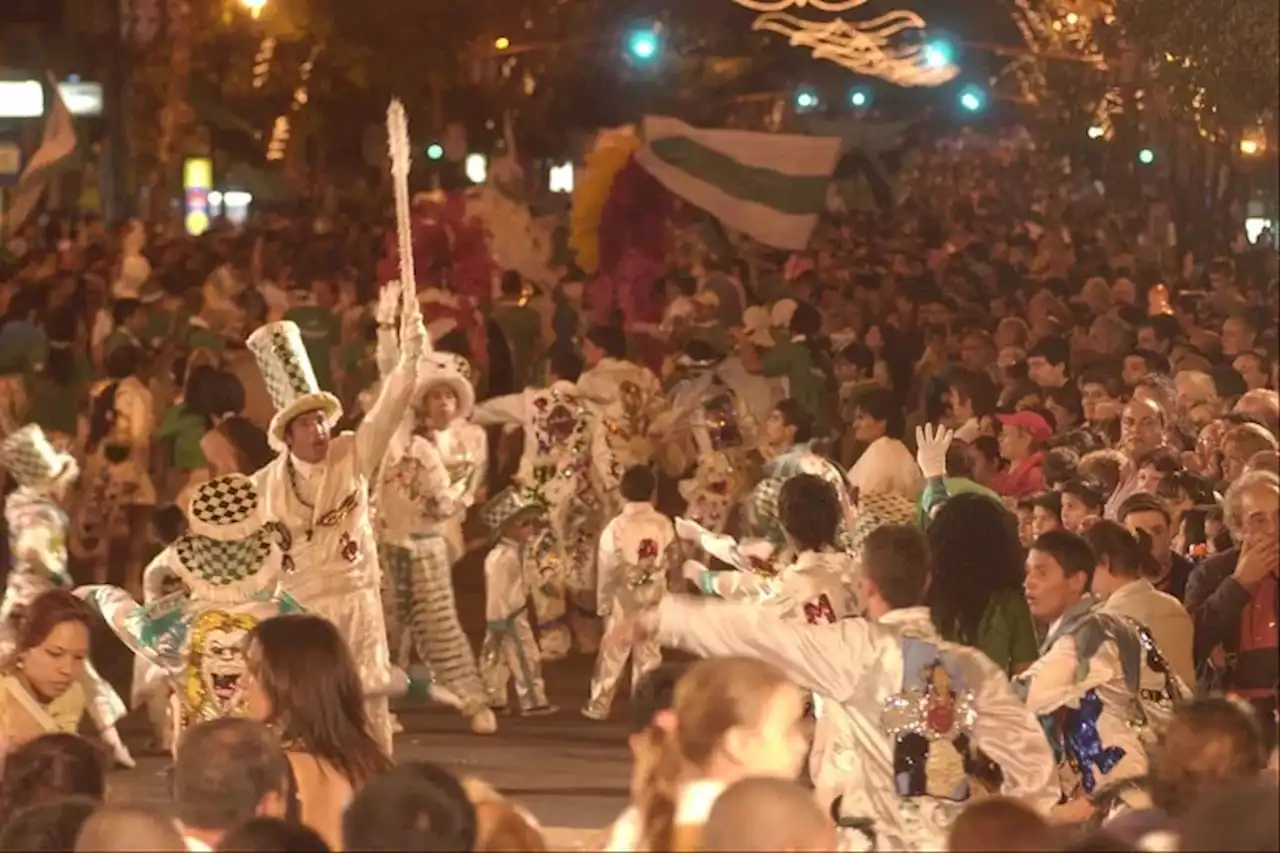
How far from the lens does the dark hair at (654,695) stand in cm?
603

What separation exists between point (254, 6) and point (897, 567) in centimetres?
2719

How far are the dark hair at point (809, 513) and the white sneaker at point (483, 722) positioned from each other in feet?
11.8

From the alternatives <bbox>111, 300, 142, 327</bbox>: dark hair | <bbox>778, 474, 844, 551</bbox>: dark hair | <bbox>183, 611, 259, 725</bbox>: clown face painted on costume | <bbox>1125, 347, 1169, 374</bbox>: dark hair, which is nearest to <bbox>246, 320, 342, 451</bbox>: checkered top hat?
<bbox>183, 611, 259, 725</bbox>: clown face painted on costume

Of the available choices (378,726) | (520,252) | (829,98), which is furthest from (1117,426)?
(829,98)

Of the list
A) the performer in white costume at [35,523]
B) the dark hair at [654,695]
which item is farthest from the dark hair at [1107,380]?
the dark hair at [654,695]

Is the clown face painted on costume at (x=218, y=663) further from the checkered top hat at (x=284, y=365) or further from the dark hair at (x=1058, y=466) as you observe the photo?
the dark hair at (x=1058, y=466)

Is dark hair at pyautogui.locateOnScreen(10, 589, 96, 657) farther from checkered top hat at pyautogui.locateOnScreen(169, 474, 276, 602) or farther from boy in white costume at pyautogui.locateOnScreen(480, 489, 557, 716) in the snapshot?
boy in white costume at pyautogui.locateOnScreen(480, 489, 557, 716)

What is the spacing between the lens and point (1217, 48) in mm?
15266

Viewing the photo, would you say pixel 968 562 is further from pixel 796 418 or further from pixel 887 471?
pixel 796 418

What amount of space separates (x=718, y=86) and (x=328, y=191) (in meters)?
11.6

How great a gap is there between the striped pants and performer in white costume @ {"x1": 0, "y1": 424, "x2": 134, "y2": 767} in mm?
1461

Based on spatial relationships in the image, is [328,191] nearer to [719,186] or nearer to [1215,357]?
[719,186]

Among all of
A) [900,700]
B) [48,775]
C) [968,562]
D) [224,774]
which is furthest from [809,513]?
[224,774]

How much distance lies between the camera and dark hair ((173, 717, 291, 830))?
5.46 m
